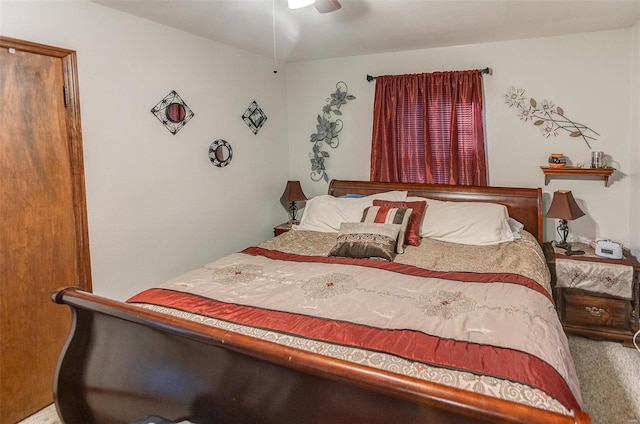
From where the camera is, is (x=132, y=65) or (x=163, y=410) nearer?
(x=163, y=410)

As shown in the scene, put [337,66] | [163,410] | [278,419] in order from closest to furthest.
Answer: [278,419] < [163,410] < [337,66]

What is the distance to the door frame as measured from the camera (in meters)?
2.30

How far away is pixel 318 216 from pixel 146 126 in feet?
5.11

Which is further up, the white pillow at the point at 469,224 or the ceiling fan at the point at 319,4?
the ceiling fan at the point at 319,4

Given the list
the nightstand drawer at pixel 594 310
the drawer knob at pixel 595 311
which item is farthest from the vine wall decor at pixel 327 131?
the drawer knob at pixel 595 311

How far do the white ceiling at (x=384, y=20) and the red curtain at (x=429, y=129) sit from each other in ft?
1.19

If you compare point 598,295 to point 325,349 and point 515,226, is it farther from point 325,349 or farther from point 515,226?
point 325,349

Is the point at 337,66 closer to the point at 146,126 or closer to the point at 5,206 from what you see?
the point at 146,126

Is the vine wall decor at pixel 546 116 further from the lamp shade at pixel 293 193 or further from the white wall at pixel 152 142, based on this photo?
the white wall at pixel 152 142

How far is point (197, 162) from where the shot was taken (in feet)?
10.8

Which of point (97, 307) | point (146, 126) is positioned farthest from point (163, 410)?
point (146, 126)

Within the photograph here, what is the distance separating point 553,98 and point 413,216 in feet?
5.09

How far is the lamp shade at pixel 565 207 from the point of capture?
9.79 ft

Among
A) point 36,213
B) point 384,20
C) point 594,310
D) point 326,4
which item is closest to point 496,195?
point 594,310
